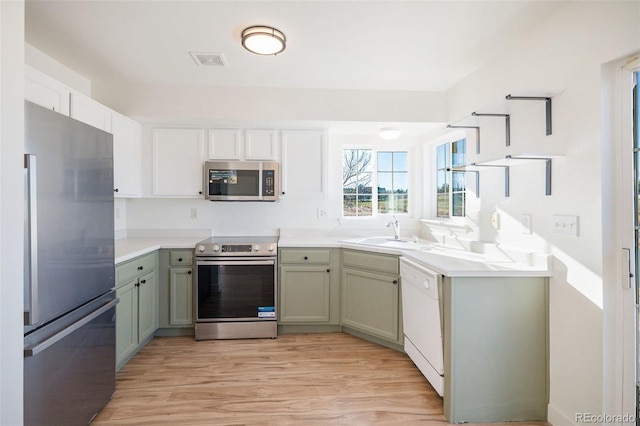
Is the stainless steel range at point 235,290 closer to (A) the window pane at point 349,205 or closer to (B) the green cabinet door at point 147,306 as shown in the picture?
(B) the green cabinet door at point 147,306

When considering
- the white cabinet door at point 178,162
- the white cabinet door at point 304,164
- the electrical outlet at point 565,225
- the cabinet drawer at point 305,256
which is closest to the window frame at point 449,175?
the electrical outlet at point 565,225

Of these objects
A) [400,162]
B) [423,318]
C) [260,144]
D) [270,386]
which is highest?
[260,144]

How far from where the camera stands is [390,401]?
1.93 m

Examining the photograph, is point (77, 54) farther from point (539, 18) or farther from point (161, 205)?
point (539, 18)

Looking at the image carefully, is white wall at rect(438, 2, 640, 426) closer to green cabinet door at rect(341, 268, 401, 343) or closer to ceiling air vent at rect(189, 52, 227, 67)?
green cabinet door at rect(341, 268, 401, 343)

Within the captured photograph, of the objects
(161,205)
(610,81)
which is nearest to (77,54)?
(161,205)

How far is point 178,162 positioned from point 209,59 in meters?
1.12

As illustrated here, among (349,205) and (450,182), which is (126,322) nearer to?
(349,205)

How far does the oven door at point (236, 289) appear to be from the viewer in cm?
274

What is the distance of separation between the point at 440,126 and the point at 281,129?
161cm

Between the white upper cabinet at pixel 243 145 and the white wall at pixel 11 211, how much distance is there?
→ 180cm

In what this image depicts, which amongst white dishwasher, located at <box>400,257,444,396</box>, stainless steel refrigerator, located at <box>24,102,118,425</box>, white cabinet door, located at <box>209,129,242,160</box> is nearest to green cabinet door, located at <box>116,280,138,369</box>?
stainless steel refrigerator, located at <box>24,102,118,425</box>

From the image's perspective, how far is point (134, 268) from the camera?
7.73ft

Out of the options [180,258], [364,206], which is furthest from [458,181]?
[180,258]
